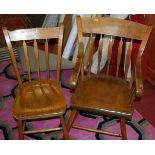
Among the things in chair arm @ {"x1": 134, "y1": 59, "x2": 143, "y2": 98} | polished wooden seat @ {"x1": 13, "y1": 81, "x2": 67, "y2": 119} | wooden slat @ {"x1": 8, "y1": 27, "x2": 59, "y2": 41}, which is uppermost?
wooden slat @ {"x1": 8, "y1": 27, "x2": 59, "y2": 41}

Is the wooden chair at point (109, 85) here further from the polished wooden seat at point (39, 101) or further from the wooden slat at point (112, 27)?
the polished wooden seat at point (39, 101)

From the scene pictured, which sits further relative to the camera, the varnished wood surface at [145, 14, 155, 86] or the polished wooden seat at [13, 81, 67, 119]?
the varnished wood surface at [145, 14, 155, 86]

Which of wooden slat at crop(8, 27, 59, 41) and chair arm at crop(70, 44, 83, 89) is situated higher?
wooden slat at crop(8, 27, 59, 41)


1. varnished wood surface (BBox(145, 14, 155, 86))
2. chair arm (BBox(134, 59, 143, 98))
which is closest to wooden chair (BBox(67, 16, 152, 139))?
chair arm (BBox(134, 59, 143, 98))

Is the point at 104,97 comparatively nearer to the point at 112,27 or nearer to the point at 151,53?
the point at 112,27

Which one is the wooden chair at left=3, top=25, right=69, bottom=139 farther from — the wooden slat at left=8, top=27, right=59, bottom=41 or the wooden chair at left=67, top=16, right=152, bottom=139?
the wooden chair at left=67, top=16, right=152, bottom=139

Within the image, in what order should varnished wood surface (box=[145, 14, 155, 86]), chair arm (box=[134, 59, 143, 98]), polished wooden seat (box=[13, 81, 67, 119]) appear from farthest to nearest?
1. varnished wood surface (box=[145, 14, 155, 86])
2. polished wooden seat (box=[13, 81, 67, 119])
3. chair arm (box=[134, 59, 143, 98])

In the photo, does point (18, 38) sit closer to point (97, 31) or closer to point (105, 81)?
point (97, 31)

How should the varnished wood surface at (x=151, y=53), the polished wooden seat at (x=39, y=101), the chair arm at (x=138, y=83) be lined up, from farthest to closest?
the varnished wood surface at (x=151, y=53) < the polished wooden seat at (x=39, y=101) < the chair arm at (x=138, y=83)

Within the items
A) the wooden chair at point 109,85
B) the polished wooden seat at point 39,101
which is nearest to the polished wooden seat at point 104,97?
the wooden chair at point 109,85

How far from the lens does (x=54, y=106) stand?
179 cm

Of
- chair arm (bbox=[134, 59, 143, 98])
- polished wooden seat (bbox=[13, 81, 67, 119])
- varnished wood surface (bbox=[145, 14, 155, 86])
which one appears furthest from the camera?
varnished wood surface (bbox=[145, 14, 155, 86])
